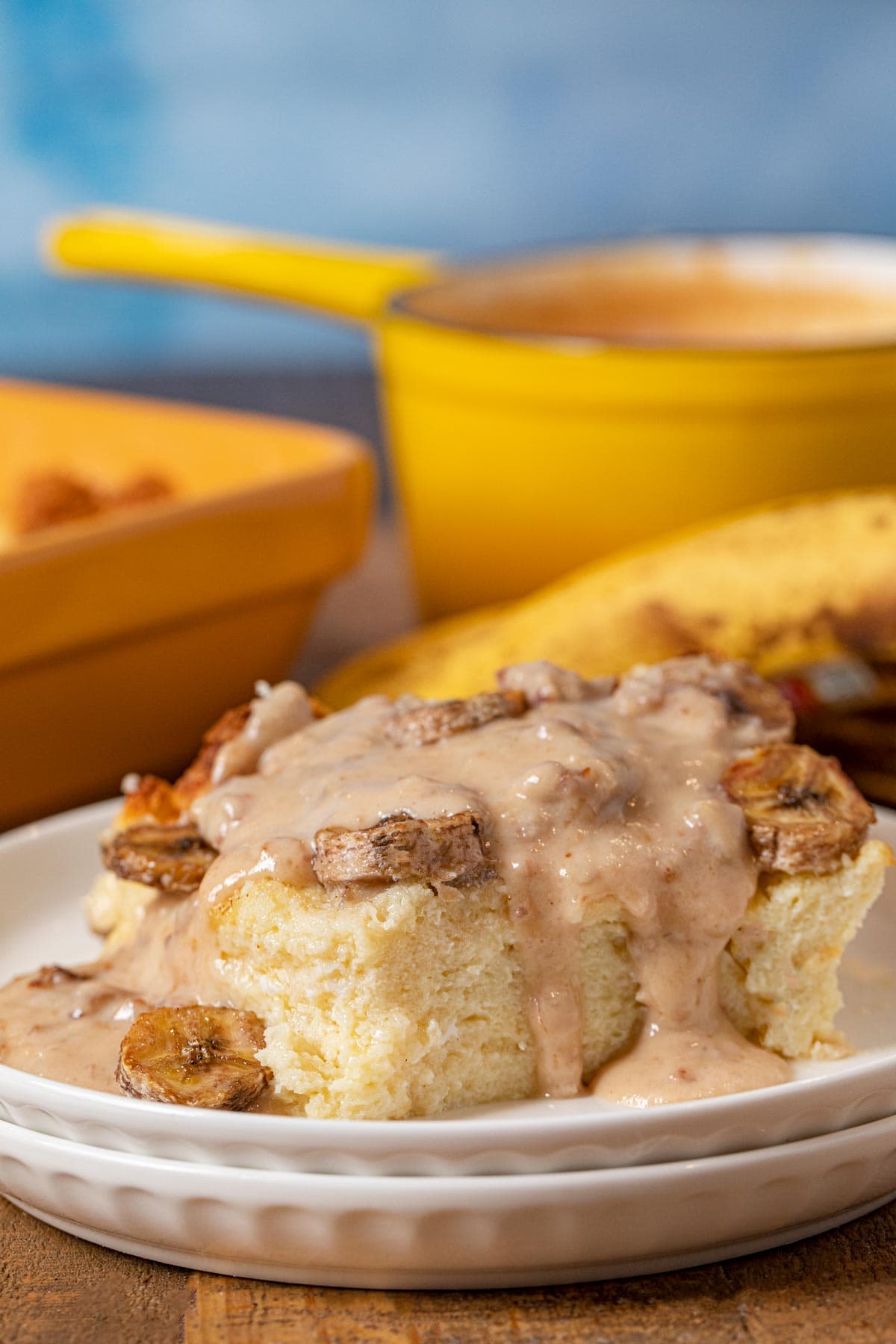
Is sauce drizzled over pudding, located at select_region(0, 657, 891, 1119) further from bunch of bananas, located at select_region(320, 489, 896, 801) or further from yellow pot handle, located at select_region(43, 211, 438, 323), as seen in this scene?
yellow pot handle, located at select_region(43, 211, 438, 323)

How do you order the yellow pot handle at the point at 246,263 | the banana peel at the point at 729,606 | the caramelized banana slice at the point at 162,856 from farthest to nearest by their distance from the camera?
the yellow pot handle at the point at 246,263 → the banana peel at the point at 729,606 → the caramelized banana slice at the point at 162,856

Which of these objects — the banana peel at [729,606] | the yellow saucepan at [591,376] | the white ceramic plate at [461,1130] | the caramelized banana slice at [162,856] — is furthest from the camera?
the yellow saucepan at [591,376]

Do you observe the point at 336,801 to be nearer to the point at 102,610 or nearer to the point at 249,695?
the point at 102,610

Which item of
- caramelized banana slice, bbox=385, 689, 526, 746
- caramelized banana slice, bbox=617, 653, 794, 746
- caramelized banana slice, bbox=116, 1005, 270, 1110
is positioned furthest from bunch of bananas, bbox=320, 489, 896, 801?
caramelized banana slice, bbox=116, 1005, 270, 1110

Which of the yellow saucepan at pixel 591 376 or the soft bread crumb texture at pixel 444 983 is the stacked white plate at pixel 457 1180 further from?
the yellow saucepan at pixel 591 376

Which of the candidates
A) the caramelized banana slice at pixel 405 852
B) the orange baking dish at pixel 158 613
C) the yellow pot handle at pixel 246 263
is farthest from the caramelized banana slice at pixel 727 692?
the yellow pot handle at pixel 246 263

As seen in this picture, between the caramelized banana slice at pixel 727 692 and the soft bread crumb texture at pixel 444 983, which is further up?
the caramelized banana slice at pixel 727 692

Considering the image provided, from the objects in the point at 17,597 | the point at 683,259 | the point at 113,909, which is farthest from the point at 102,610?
the point at 683,259
